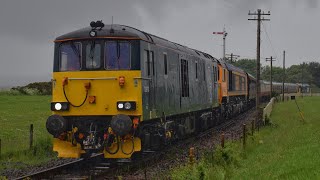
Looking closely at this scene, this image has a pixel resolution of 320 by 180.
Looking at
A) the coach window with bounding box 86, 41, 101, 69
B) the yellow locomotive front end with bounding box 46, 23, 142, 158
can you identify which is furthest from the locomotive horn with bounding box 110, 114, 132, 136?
the coach window with bounding box 86, 41, 101, 69

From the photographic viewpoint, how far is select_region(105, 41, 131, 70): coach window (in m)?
13.6

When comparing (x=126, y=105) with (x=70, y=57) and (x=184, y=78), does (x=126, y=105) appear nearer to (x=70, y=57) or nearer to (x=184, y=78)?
(x=70, y=57)

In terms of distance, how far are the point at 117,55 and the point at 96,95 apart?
1234 millimetres

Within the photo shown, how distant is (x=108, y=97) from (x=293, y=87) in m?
92.5

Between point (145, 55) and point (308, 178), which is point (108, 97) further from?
point (308, 178)

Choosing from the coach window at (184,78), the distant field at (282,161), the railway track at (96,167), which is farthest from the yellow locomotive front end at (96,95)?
the coach window at (184,78)

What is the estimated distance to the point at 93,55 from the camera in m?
13.8

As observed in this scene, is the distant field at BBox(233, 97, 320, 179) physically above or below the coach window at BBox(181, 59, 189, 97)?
below

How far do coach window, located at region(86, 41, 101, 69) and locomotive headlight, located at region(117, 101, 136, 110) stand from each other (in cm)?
124

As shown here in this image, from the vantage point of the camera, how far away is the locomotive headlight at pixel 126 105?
43.3 ft

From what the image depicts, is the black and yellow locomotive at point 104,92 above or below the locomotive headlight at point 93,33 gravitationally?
below

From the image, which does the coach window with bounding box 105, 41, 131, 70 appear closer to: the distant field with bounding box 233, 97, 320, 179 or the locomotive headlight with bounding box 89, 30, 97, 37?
the locomotive headlight with bounding box 89, 30, 97, 37

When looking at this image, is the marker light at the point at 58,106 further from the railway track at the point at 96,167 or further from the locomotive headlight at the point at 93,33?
the locomotive headlight at the point at 93,33

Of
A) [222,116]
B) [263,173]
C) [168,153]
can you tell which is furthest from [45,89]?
[263,173]
